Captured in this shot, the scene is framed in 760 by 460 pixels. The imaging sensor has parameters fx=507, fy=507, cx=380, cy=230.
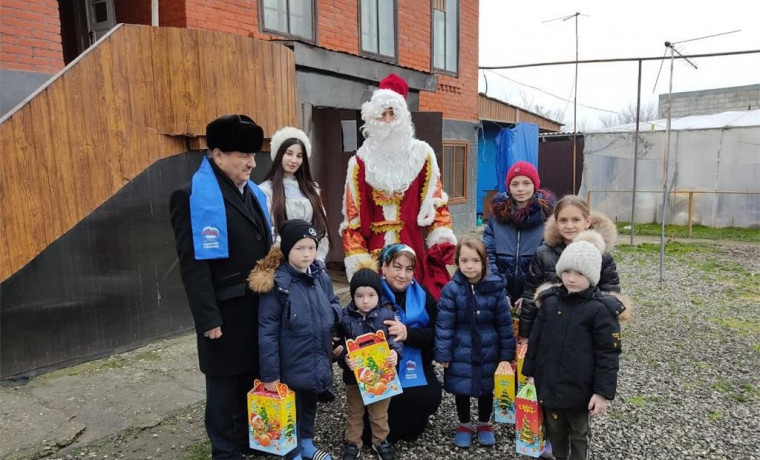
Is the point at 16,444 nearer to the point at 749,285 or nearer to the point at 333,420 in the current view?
the point at 333,420

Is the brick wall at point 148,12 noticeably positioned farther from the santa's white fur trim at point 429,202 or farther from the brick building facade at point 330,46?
the santa's white fur trim at point 429,202

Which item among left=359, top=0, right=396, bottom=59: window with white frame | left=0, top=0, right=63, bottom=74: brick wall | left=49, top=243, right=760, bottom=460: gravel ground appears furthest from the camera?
left=359, top=0, right=396, bottom=59: window with white frame

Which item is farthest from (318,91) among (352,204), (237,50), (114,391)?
(114,391)

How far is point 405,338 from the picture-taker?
288 cm

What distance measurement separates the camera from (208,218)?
7.66 feet

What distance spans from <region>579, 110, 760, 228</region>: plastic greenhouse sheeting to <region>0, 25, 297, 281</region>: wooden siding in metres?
11.2

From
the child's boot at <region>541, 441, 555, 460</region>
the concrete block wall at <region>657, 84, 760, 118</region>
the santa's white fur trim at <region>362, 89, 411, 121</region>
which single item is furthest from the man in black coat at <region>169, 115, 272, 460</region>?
the concrete block wall at <region>657, 84, 760, 118</region>

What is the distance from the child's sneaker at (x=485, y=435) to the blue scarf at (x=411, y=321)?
43 cm

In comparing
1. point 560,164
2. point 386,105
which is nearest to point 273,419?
point 386,105

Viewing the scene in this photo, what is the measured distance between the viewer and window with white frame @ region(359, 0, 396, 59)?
7.82 meters

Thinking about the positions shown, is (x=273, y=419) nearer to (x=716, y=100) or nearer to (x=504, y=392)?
(x=504, y=392)

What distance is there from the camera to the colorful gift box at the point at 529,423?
2518 millimetres

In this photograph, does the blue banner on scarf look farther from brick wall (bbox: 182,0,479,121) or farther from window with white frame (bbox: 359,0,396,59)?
window with white frame (bbox: 359,0,396,59)

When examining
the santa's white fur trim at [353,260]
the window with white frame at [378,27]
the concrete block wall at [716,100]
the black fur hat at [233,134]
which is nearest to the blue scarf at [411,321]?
the santa's white fur trim at [353,260]
